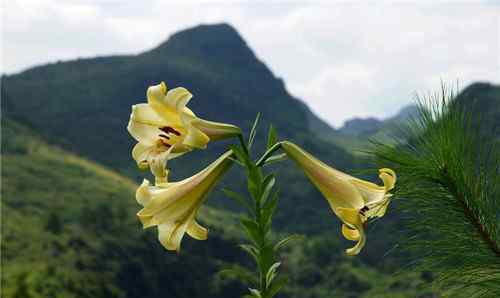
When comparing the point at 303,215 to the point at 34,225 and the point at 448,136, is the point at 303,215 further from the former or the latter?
the point at 448,136

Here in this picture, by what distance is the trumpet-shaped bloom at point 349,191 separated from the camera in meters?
2.31

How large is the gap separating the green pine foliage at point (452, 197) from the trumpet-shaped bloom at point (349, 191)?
0.27 metres

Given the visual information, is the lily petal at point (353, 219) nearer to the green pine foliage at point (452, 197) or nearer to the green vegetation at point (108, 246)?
the green pine foliage at point (452, 197)

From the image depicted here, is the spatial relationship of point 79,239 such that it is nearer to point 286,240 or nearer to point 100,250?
point 100,250

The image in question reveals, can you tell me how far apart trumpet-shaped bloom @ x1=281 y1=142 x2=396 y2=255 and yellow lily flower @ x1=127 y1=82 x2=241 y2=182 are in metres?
0.28

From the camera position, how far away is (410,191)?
268cm

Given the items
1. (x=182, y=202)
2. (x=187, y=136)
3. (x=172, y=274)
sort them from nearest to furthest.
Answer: (x=187, y=136)
(x=182, y=202)
(x=172, y=274)

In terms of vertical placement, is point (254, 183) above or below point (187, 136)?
below

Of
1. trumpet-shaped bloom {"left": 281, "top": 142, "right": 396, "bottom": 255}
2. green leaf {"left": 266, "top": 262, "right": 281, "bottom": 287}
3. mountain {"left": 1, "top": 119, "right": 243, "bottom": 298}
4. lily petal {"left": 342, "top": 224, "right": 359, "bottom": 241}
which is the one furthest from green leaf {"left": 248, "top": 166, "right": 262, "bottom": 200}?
mountain {"left": 1, "top": 119, "right": 243, "bottom": 298}

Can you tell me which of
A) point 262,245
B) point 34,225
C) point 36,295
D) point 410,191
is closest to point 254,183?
point 262,245

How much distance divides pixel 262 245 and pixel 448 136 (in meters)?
0.87

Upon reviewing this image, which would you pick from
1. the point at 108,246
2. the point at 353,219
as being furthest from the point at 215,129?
the point at 108,246

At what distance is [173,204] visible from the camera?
7.89ft

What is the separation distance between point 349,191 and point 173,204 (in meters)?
0.61
